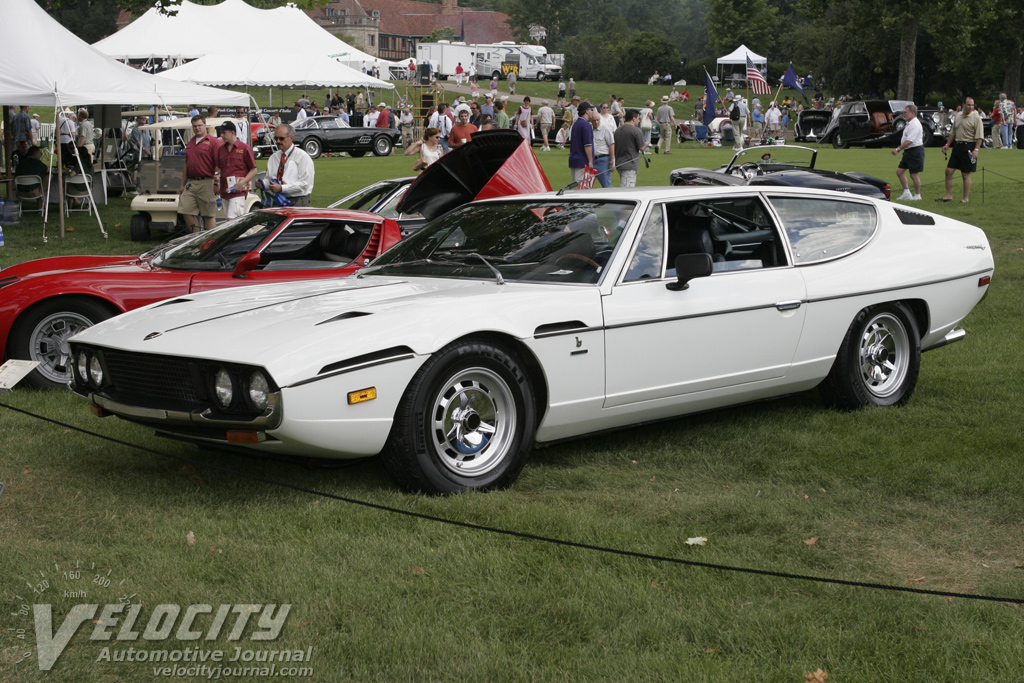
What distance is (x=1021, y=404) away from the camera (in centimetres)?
638

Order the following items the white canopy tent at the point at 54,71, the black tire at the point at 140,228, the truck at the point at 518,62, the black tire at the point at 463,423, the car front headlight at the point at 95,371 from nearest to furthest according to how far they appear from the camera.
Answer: the black tire at the point at 463,423, the car front headlight at the point at 95,371, the white canopy tent at the point at 54,71, the black tire at the point at 140,228, the truck at the point at 518,62

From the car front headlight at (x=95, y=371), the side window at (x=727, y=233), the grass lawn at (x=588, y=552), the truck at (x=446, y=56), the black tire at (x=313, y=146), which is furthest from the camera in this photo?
A: the truck at (x=446, y=56)

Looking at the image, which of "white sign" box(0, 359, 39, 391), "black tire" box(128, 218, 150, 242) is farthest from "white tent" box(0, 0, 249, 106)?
"white sign" box(0, 359, 39, 391)

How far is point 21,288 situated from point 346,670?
15.6ft

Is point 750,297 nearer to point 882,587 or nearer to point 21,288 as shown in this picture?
point 882,587

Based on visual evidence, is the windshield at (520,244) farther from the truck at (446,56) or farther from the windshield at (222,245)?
the truck at (446,56)

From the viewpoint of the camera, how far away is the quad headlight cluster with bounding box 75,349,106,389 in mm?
4973

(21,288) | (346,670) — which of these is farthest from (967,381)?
(21,288)

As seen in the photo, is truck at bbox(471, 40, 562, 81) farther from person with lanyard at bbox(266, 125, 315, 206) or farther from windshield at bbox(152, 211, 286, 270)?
windshield at bbox(152, 211, 286, 270)

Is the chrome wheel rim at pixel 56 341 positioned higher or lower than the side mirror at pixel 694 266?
lower

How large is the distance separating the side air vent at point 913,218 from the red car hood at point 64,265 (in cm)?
525

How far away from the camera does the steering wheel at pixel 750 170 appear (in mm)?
15219

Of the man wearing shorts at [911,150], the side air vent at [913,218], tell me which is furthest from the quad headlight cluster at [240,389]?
the man wearing shorts at [911,150]

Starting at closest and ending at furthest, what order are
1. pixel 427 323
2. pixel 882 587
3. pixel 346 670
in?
pixel 346 670 < pixel 882 587 < pixel 427 323
